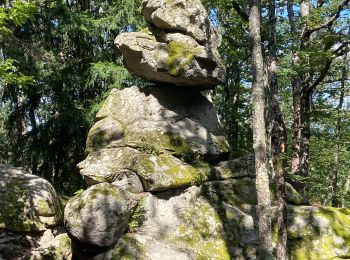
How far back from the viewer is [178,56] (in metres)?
10.3

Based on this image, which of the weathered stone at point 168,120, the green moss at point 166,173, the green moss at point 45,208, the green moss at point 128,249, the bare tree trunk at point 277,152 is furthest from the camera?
the weathered stone at point 168,120

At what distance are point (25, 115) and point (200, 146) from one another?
33.0 ft

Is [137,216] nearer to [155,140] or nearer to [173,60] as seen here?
[155,140]

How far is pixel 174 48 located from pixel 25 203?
549 cm

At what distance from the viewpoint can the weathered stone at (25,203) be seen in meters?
8.76

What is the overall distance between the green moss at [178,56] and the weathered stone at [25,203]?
4.46 meters

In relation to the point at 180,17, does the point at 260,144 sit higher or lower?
lower

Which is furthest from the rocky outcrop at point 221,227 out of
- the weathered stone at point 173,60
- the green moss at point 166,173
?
the weathered stone at point 173,60

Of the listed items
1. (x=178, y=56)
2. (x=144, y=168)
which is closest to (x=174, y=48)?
(x=178, y=56)

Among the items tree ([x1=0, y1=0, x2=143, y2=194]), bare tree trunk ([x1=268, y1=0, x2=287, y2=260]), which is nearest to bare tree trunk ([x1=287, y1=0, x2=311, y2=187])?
bare tree trunk ([x1=268, y1=0, x2=287, y2=260])

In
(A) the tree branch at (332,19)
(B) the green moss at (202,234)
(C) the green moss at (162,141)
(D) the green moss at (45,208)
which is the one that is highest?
(A) the tree branch at (332,19)

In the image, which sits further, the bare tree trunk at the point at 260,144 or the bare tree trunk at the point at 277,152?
the bare tree trunk at the point at 277,152

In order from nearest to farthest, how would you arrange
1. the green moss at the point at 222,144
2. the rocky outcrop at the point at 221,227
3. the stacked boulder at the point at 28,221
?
the rocky outcrop at the point at 221,227 → the stacked boulder at the point at 28,221 → the green moss at the point at 222,144

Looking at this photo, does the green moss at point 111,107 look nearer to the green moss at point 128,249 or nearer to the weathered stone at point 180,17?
the weathered stone at point 180,17
